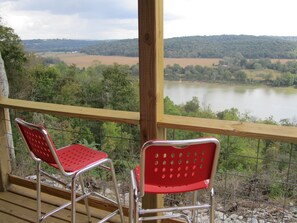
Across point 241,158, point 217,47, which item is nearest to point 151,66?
point 217,47

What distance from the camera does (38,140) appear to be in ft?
5.16

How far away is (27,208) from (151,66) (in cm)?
166

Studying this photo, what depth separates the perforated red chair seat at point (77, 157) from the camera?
1687 mm

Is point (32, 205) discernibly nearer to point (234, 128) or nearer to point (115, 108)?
point (115, 108)

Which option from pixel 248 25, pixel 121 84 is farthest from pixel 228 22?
pixel 121 84

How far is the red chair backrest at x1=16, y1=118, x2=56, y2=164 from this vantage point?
1504mm

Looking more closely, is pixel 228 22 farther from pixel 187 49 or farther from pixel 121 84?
pixel 121 84

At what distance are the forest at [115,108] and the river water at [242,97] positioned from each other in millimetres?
44

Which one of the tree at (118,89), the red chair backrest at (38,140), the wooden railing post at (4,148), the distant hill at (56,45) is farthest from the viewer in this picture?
the wooden railing post at (4,148)

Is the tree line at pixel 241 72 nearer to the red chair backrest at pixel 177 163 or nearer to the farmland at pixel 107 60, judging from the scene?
the farmland at pixel 107 60

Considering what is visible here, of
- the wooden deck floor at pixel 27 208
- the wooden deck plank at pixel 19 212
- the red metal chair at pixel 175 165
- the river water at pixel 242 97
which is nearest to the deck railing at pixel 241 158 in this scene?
the river water at pixel 242 97

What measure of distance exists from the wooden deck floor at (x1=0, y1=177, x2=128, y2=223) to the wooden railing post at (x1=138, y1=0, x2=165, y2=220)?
912 millimetres

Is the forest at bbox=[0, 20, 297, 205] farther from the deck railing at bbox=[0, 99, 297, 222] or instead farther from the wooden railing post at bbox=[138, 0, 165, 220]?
the wooden railing post at bbox=[138, 0, 165, 220]

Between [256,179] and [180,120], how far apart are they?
0.69m
